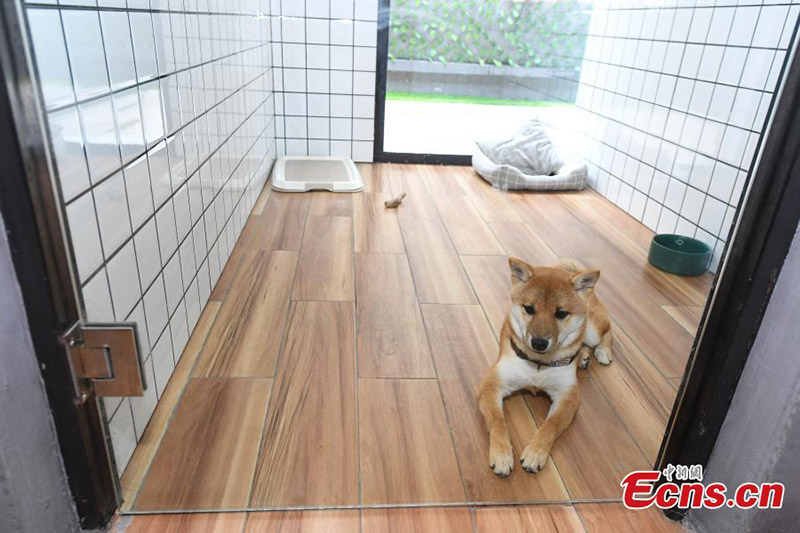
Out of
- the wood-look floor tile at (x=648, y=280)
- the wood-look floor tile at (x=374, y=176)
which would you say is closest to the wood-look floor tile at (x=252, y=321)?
the wood-look floor tile at (x=374, y=176)

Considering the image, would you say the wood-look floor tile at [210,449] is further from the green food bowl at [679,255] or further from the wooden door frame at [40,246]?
the green food bowl at [679,255]

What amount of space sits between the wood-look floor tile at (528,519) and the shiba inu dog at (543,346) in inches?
6.9

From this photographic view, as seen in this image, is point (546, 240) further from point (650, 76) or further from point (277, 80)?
point (277, 80)

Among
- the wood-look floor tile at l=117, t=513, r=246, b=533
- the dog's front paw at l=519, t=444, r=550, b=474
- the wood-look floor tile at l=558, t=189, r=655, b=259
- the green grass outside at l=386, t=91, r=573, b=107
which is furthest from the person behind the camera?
the green grass outside at l=386, t=91, r=573, b=107

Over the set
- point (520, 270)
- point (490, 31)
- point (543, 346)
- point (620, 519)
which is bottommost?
point (620, 519)

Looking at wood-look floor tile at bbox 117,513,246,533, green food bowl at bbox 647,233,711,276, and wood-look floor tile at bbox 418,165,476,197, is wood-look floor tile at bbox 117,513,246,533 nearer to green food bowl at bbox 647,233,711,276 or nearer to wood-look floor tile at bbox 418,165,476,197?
green food bowl at bbox 647,233,711,276

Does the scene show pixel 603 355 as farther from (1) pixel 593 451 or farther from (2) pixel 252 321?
(2) pixel 252 321

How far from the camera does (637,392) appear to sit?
1.74m

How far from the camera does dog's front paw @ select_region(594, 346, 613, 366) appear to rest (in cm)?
187

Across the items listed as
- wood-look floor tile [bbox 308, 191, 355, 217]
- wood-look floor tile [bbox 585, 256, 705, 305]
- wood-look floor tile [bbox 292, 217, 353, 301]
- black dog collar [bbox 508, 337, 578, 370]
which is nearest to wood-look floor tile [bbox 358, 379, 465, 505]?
black dog collar [bbox 508, 337, 578, 370]

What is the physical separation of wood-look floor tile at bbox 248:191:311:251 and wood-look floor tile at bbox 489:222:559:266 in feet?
3.39

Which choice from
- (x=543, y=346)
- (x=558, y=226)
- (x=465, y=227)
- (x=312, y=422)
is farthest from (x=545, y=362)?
(x=558, y=226)

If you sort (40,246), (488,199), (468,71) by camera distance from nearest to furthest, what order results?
(40,246)
(488,199)
(468,71)

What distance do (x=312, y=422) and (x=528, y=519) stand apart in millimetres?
596
